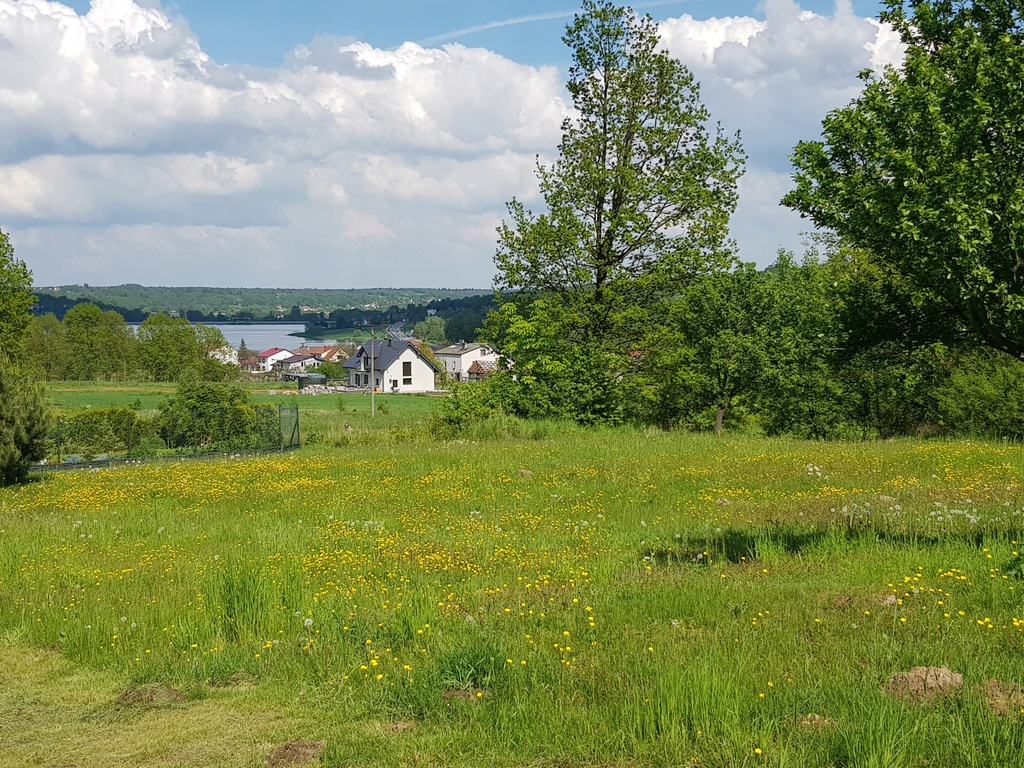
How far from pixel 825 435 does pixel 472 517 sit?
38.2 meters

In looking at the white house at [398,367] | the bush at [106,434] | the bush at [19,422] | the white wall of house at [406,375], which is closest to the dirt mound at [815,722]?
the bush at [19,422]

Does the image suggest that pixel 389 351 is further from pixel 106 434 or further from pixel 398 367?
pixel 106 434

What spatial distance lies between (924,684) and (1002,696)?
0.46 m

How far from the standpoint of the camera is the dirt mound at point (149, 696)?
667 cm

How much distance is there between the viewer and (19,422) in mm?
20109

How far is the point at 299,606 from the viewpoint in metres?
8.91

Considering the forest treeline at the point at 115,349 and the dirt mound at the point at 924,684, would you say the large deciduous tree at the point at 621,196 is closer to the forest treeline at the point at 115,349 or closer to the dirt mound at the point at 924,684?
the dirt mound at the point at 924,684

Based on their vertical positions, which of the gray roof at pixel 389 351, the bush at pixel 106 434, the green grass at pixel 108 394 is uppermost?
the gray roof at pixel 389 351

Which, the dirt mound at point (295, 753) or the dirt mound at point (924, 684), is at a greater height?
the dirt mound at point (924, 684)

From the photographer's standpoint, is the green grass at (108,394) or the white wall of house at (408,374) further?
the white wall of house at (408,374)

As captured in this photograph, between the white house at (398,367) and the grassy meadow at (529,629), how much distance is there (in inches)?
4946

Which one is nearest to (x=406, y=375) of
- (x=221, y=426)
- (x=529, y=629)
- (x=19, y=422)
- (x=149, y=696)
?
(x=221, y=426)

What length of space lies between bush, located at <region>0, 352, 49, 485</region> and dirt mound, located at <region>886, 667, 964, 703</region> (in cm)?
2044

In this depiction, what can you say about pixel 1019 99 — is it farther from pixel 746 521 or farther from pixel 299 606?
pixel 299 606
